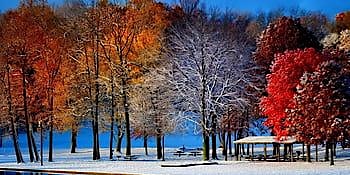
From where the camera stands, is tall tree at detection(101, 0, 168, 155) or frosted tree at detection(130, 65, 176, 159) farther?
tall tree at detection(101, 0, 168, 155)

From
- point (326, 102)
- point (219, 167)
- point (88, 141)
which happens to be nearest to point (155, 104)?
point (219, 167)

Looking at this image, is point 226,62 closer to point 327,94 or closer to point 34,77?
point 327,94

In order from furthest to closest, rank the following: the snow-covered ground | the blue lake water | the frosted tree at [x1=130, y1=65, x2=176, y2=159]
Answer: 1. the blue lake water
2. the frosted tree at [x1=130, y1=65, x2=176, y2=159]
3. the snow-covered ground

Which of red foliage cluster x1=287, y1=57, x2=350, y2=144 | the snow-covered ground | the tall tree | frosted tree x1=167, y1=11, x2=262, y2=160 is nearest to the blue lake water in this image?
Answer: the snow-covered ground

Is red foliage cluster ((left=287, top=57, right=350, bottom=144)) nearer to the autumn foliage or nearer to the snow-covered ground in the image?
the autumn foliage

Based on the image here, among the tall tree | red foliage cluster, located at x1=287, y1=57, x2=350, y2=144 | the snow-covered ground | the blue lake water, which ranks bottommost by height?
the snow-covered ground

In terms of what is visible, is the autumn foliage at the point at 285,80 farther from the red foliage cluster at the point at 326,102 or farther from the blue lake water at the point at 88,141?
the blue lake water at the point at 88,141

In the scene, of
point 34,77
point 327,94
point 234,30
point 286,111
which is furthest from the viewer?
point 234,30

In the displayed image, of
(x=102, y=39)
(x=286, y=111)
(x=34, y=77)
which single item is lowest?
(x=286, y=111)

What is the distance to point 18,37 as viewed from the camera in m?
43.9

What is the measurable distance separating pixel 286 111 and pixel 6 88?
20.8 m

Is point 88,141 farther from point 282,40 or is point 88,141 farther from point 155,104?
point 282,40

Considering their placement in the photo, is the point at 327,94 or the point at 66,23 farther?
the point at 66,23

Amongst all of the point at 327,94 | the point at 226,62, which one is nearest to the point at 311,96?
the point at 327,94
